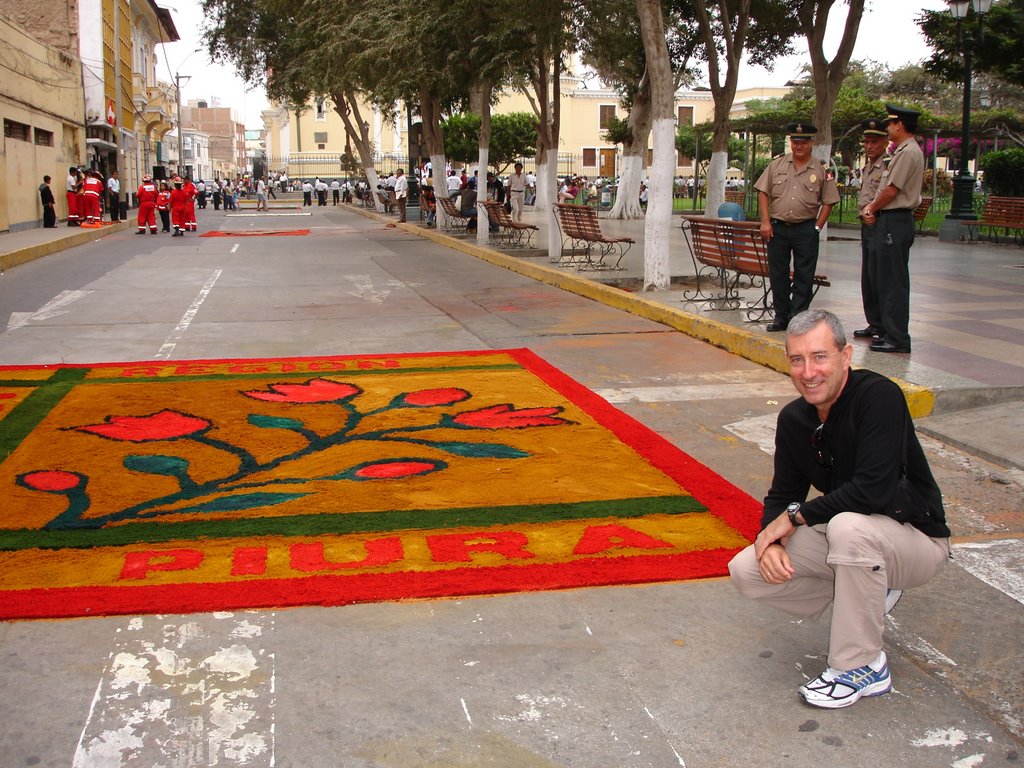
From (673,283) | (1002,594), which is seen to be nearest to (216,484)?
(1002,594)

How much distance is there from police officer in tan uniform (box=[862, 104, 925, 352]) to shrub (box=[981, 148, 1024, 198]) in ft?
55.8

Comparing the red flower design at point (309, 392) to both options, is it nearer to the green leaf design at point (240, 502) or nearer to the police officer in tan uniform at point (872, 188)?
the green leaf design at point (240, 502)

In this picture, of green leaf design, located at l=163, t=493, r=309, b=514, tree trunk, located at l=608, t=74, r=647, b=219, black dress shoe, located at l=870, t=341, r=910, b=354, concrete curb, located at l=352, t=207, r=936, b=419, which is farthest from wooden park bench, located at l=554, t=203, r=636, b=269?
tree trunk, located at l=608, t=74, r=647, b=219

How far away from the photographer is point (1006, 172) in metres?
23.1

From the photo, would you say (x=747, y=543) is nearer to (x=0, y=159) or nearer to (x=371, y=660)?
(x=371, y=660)

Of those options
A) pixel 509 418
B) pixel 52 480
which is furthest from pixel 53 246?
pixel 52 480

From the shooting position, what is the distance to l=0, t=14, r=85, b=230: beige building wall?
26828 mm

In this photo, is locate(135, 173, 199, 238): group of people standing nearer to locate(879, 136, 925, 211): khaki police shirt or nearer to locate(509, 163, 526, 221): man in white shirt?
locate(509, 163, 526, 221): man in white shirt

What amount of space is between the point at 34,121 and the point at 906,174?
28388mm

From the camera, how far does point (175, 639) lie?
3.75 m

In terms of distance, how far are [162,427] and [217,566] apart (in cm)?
257

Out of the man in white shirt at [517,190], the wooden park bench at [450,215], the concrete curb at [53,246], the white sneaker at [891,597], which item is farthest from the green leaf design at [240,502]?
the man in white shirt at [517,190]

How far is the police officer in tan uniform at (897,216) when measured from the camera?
25.8 feet

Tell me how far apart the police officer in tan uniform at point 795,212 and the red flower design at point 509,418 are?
3107 millimetres
